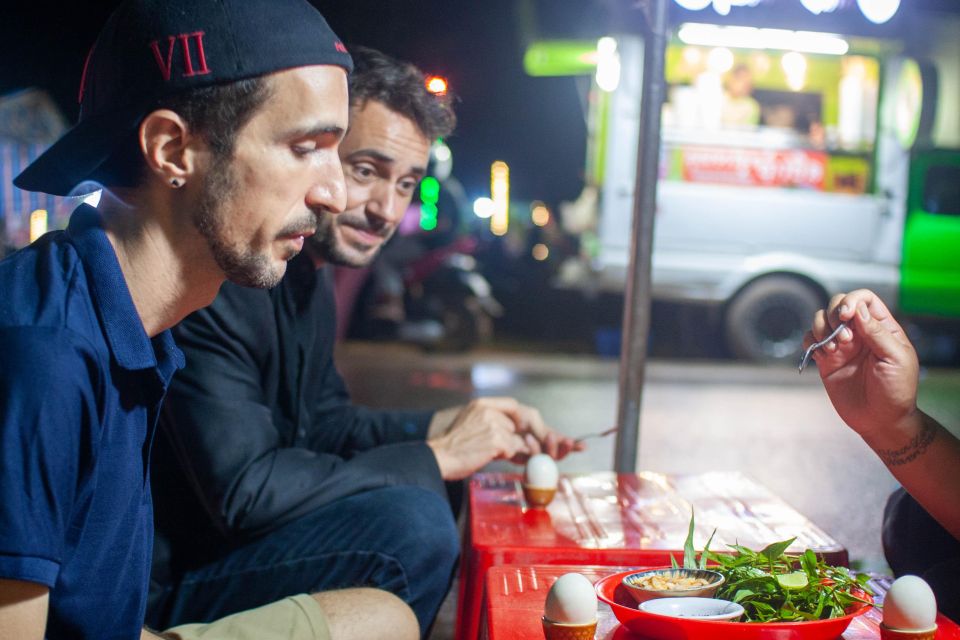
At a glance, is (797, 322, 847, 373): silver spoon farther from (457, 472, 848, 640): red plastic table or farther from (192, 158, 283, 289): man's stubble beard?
(192, 158, 283, 289): man's stubble beard

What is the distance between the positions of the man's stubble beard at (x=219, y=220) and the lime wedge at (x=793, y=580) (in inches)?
34.6

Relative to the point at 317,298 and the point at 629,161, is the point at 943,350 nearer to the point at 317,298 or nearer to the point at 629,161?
the point at 629,161

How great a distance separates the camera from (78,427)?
3.51 feet

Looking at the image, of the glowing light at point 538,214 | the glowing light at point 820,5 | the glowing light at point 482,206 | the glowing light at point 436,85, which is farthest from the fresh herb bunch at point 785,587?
the glowing light at point 482,206

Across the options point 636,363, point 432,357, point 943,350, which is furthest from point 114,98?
point 943,350

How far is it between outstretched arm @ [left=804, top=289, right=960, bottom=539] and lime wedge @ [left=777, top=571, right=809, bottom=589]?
54 centimetres

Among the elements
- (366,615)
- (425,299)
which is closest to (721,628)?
(366,615)

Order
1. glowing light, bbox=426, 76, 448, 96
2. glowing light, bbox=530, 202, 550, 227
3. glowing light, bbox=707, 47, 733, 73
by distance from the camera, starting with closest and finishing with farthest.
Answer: glowing light, bbox=426, 76, 448, 96
glowing light, bbox=707, 47, 733, 73
glowing light, bbox=530, 202, 550, 227

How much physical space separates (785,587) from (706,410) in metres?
5.60

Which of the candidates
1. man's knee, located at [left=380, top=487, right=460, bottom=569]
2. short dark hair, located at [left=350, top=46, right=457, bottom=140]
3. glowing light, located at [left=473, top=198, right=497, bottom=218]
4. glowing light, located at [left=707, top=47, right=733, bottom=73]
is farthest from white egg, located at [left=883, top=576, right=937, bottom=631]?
glowing light, located at [left=473, top=198, right=497, bottom=218]

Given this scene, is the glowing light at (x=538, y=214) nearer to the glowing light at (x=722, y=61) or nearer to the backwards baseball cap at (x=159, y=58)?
the glowing light at (x=722, y=61)

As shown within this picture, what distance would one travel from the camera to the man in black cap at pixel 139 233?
42.3 inches

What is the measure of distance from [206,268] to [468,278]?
9.20 metres

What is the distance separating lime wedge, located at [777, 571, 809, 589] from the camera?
52.2 inches
